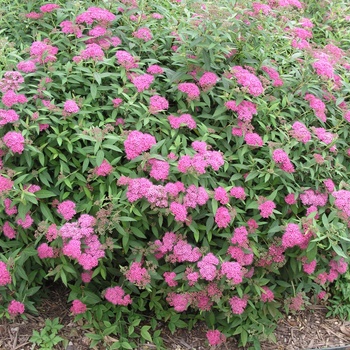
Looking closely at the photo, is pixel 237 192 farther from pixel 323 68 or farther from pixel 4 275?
pixel 4 275

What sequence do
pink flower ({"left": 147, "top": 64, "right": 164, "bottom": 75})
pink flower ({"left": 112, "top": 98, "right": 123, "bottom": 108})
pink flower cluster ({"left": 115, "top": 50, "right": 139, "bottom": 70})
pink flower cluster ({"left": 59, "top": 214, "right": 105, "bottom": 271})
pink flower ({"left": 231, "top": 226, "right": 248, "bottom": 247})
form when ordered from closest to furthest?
1. pink flower cluster ({"left": 59, "top": 214, "right": 105, "bottom": 271})
2. pink flower ({"left": 231, "top": 226, "right": 248, "bottom": 247})
3. pink flower ({"left": 112, "top": 98, "right": 123, "bottom": 108})
4. pink flower cluster ({"left": 115, "top": 50, "right": 139, "bottom": 70})
5. pink flower ({"left": 147, "top": 64, "right": 164, "bottom": 75})

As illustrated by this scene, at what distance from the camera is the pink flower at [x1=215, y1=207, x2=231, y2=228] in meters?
2.75

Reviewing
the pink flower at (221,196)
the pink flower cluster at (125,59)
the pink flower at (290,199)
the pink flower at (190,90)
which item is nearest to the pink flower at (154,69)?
the pink flower cluster at (125,59)

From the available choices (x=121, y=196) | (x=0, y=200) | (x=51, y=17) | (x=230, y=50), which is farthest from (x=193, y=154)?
(x=51, y=17)

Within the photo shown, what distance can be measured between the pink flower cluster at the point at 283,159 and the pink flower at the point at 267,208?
23 cm

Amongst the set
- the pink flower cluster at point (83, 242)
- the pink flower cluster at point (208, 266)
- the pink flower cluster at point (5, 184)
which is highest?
the pink flower cluster at point (5, 184)

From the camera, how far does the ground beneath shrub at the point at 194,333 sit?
3.04m

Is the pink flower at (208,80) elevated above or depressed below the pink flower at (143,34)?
below

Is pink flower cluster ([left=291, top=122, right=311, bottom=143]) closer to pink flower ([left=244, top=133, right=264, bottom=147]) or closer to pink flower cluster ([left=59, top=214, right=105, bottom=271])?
pink flower ([left=244, top=133, right=264, bottom=147])

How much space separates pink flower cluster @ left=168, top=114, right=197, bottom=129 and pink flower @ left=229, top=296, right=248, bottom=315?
106cm

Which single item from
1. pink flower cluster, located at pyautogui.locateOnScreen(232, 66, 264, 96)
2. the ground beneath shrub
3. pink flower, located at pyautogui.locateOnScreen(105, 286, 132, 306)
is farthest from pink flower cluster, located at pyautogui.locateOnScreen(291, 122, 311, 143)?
pink flower, located at pyautogui.locateOnScreen(105, 286, 132, 306)

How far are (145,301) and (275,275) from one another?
866 mm

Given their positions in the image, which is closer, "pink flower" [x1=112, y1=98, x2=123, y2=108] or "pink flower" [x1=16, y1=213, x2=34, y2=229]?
"pink flower" [x1=16, y1=213, x2=34, y2=229]

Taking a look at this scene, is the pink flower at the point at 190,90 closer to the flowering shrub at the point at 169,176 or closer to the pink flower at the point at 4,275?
the flowering shrub at the point at 169,176
